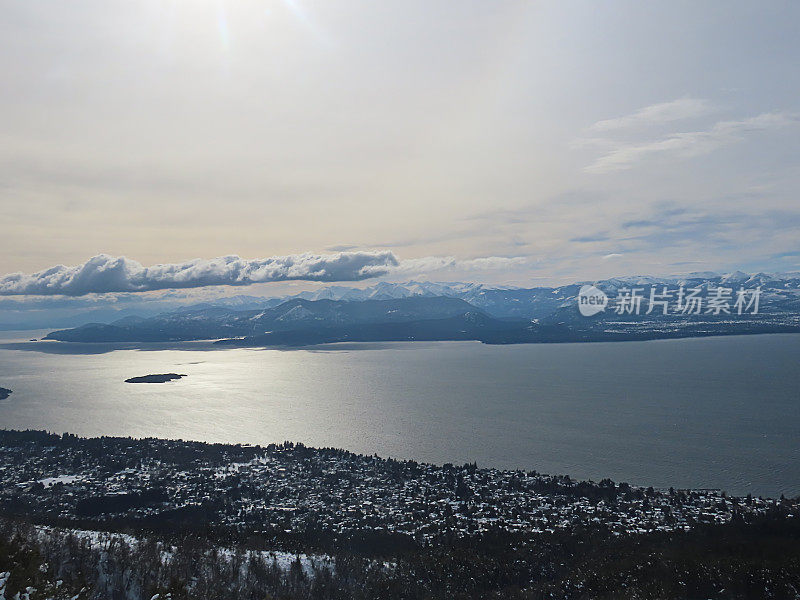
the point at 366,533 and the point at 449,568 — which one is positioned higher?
the point at 449,568

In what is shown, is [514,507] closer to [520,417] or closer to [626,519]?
[626,519]

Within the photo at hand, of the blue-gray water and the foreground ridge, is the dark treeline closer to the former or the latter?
the foreground ridge

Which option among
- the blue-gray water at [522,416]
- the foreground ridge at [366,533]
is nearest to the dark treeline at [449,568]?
the foreground ridge at [366,533]

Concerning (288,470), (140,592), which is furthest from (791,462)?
(140,592)

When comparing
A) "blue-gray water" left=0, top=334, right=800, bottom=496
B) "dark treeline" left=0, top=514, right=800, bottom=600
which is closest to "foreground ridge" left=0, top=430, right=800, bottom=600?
"dark treeline" left=0, top=514, right=800, bottom=600

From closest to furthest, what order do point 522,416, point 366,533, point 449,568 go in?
1. point 449,568
2. point 366,533
3. point 522,416

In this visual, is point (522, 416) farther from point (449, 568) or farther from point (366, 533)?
point (449, 568)

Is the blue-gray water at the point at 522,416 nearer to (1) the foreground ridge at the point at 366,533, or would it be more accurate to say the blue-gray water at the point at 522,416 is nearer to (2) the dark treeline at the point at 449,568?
(1) the foreground ridge at the point at 366,533

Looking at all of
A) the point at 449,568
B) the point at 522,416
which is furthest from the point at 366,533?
the point at 522,416

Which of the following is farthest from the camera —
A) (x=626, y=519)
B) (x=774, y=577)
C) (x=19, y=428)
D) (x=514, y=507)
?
(x=19, y=428)
